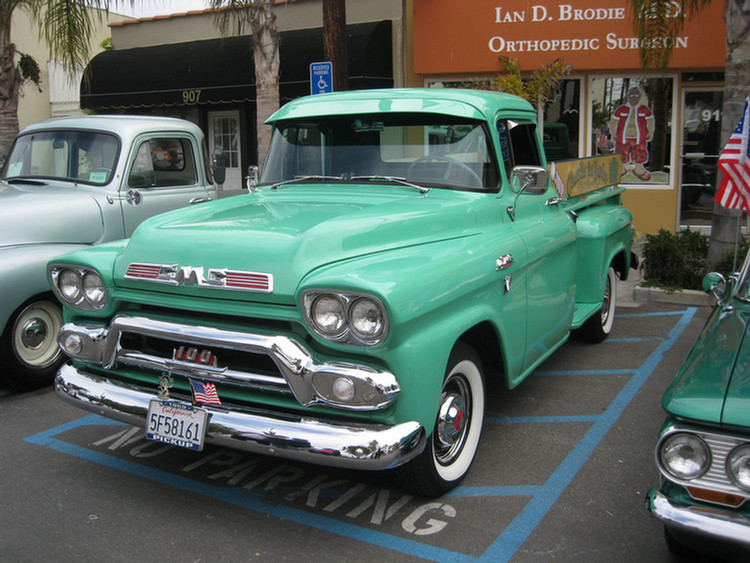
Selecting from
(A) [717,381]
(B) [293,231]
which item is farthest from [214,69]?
(A) [717,381]

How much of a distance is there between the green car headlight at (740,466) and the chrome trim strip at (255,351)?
125cm

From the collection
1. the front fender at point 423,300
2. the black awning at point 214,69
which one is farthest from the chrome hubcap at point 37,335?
the black awning at point 214,69

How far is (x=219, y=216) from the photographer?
3916 millimetres

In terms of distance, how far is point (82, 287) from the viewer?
372 cm

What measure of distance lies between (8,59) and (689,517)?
1029 cm

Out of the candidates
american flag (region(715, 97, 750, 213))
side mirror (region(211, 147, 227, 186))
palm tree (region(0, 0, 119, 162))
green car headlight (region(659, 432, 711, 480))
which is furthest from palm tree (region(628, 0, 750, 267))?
palm tree (region(0, 0, 119, 162))

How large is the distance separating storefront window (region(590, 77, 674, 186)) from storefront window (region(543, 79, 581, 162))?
0.28 metres

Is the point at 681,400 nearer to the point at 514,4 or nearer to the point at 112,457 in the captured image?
the point at 112,457

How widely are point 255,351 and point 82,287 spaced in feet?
4.12

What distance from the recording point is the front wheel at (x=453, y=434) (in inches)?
136

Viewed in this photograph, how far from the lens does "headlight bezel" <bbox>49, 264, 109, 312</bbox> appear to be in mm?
3662

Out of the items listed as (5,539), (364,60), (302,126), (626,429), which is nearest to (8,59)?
(364,60)

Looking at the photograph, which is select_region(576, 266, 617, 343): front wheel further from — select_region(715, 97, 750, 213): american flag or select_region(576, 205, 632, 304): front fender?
select_region(715, 97, 750, 213): american flag

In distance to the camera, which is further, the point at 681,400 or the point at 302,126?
the point at 302,126
